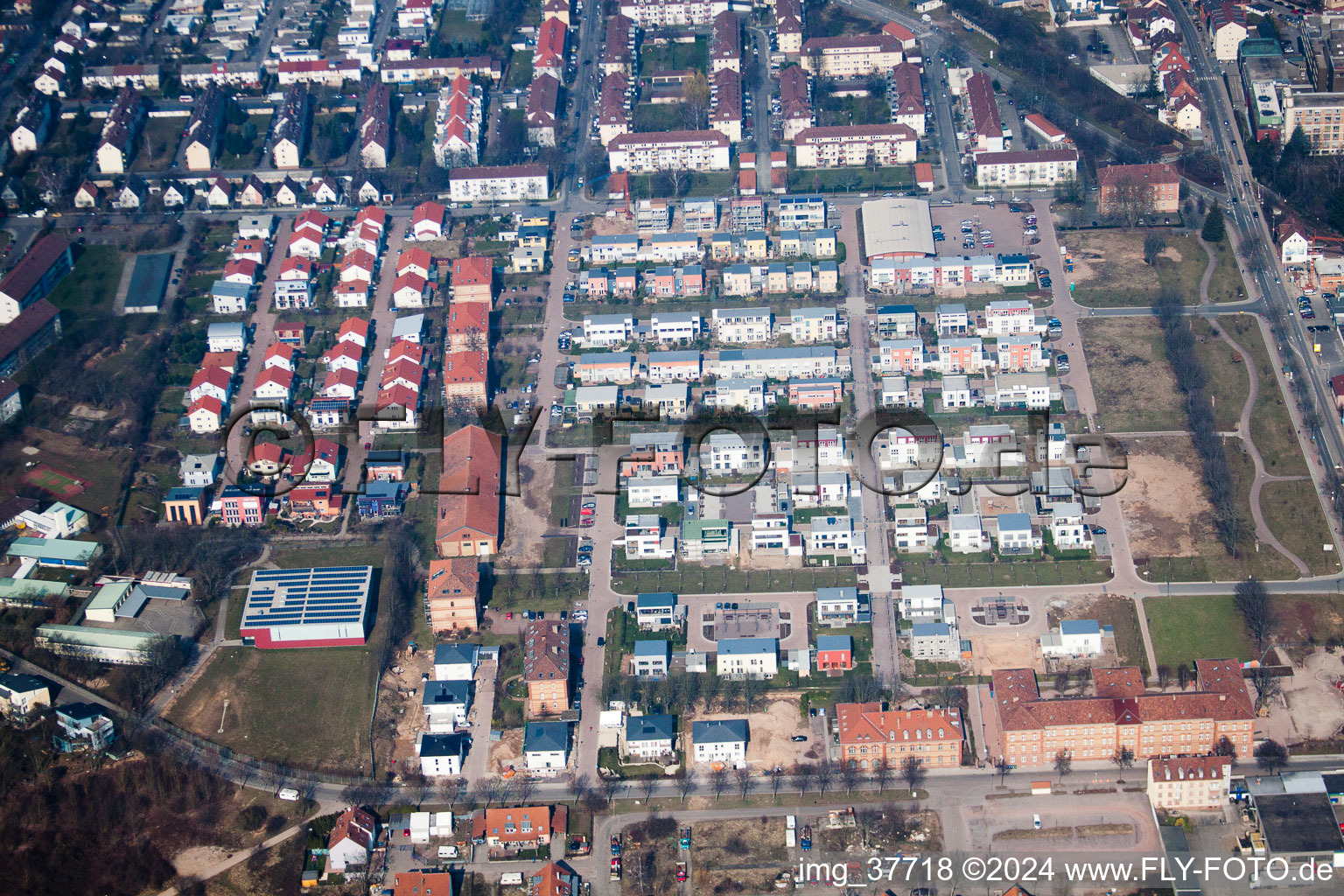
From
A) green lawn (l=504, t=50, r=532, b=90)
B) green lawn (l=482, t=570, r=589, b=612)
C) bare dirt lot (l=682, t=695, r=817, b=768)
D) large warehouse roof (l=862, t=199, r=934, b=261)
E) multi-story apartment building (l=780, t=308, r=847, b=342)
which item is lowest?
green lawn (l=504, t=50, r=532, b=90)

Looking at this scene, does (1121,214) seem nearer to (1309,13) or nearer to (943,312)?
(943,312)

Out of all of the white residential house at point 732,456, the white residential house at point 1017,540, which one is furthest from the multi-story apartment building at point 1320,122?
the white residential house at point 732,456

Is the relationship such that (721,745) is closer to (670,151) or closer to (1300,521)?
(1300,521)

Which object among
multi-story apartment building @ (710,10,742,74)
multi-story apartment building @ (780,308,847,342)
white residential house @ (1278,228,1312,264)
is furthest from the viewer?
multi-story apartment building @ (710,10,742,74)

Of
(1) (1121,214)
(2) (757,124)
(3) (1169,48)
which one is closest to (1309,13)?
(3) (1169,48)

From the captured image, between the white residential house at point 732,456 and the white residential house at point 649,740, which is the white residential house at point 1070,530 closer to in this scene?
the white residential house at point 732,456

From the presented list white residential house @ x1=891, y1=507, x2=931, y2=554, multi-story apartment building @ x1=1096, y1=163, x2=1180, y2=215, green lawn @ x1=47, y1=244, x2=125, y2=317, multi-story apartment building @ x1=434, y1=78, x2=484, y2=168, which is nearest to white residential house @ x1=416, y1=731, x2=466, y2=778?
white residential house @ x1=891, y1=507, x2=931, y2=554

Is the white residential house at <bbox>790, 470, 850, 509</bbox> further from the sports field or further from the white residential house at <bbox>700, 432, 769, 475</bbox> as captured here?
the sports field
